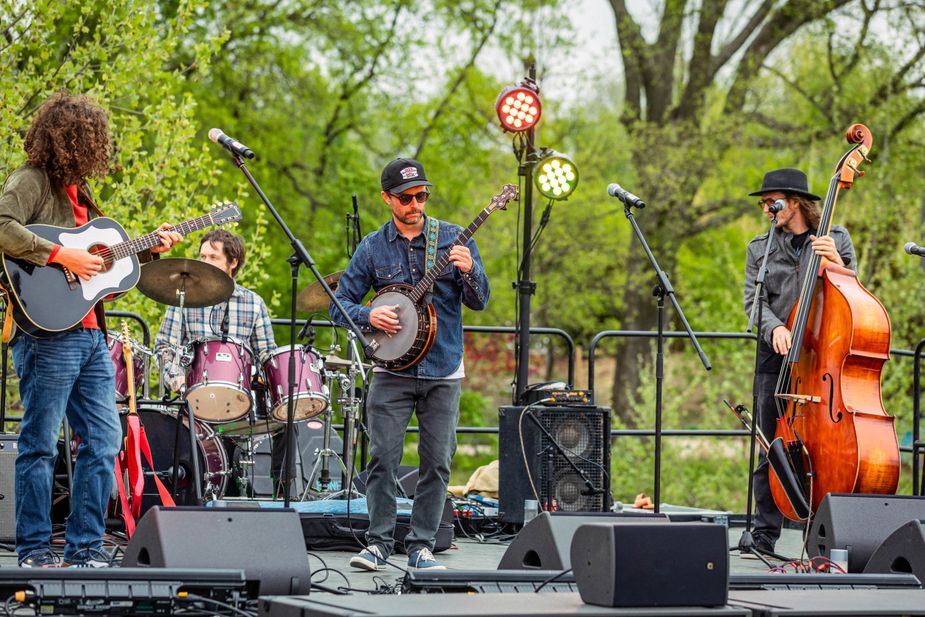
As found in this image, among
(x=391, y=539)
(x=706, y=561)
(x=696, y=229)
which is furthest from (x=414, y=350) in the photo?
(x=696, y=229)

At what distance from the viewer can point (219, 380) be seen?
23.0ft

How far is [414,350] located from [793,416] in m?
2.06

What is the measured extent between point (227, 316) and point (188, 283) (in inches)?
27.1

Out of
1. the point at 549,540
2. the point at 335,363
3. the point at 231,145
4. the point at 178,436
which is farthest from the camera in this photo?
the point at 335,363

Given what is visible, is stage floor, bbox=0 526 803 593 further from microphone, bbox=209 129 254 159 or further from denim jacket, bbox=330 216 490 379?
microphone, bbox=209 129 254 159

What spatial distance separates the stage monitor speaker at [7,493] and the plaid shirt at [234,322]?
140 cm

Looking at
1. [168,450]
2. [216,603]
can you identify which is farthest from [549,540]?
[168,450]

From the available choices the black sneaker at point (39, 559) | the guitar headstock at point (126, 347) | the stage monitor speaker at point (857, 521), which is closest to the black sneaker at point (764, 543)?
the stage monitor speaker at point (857, 521)

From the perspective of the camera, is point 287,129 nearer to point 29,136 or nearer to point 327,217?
point 327,217

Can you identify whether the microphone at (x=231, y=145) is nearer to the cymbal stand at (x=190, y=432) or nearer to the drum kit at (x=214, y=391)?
the drum kit at (x=214, y=391)

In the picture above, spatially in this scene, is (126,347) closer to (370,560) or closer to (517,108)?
(370,560)

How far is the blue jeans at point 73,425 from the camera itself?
501 cm

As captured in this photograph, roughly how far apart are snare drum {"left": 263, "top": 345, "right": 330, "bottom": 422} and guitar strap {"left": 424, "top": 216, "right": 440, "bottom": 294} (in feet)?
5.15

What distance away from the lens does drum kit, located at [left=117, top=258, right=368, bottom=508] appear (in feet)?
22.3
